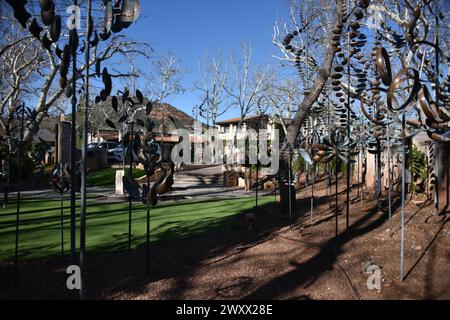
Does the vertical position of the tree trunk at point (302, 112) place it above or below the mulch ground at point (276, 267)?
above

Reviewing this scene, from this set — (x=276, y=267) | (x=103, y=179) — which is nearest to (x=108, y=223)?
(x=276, y=267)

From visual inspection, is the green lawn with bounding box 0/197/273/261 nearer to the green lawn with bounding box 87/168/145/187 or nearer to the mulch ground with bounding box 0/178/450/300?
the mulch ground with bounding box 0/178/450/300

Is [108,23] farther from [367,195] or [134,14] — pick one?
[367,195]

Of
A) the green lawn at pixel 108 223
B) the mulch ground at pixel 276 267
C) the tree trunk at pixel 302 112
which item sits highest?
the tree trunk at pixel 302 112

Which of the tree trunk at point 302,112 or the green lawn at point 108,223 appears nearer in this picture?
the green lawn at point 108,223

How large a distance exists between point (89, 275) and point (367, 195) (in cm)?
677

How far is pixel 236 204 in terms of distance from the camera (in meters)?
11.1

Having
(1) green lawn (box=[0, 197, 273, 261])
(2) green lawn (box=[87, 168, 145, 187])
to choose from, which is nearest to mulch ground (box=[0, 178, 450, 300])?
(1) green lawn (box=[0, 197, 273, 261])

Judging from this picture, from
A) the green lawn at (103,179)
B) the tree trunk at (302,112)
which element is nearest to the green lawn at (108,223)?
the tree trunk at (302,112)

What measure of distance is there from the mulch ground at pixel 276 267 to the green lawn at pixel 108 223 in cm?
79

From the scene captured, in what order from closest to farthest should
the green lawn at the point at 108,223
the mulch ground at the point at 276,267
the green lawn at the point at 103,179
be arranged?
the mulch ground at the point at 276,267
the green lawn at the point at 108,223
the green lawn at the point at 103,179

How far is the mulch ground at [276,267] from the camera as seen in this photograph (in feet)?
11.7

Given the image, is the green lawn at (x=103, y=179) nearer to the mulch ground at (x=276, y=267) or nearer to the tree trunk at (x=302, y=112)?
the tree trunk at (x=302, y=112)
